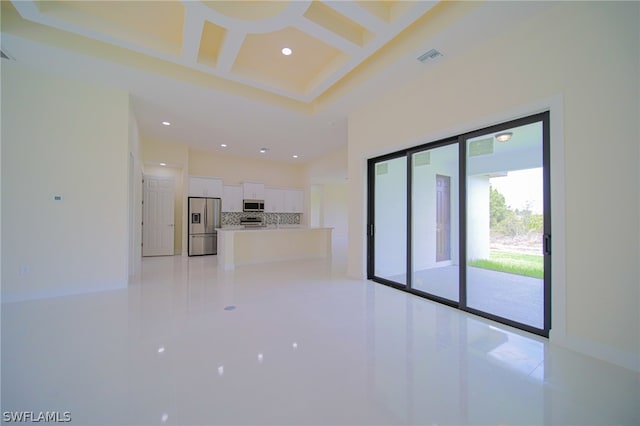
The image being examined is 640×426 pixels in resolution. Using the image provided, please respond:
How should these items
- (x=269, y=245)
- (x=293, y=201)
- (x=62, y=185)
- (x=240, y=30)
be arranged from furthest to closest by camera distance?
(x=293, y=201)
(x=269, y=245)
(x=62, y=185)
(x=240, y=30)

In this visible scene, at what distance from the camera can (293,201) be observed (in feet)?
31.5

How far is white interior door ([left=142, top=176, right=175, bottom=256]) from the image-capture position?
7.42 meters

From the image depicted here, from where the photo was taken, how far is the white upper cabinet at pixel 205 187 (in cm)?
767

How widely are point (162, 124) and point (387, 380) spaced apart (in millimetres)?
6258

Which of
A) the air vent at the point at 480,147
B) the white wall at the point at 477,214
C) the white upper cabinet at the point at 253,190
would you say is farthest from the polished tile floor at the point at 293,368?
the white upper cabinet at the point at 253,190

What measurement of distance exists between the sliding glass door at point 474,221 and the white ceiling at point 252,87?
1.08 metres

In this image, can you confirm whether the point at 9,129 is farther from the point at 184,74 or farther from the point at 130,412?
the point at 130,412

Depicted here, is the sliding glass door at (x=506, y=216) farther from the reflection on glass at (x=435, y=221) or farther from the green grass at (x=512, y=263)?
the reflection on glass at (x=435, y=221)

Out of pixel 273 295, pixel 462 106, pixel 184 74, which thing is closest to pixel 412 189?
pixel 462 106

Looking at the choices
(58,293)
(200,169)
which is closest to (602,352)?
(58,293)

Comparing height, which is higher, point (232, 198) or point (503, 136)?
point (503, 136)

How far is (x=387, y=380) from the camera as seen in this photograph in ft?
6.10

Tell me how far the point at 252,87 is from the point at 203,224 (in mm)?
A: 4909

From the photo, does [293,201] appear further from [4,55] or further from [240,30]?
[4,55]
